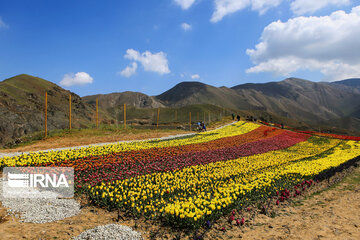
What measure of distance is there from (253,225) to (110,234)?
11.7ft

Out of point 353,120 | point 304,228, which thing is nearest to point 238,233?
point 304,228

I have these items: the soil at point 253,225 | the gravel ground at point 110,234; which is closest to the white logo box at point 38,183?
the soil at point 253,225

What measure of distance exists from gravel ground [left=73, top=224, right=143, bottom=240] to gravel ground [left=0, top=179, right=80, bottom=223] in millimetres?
1306

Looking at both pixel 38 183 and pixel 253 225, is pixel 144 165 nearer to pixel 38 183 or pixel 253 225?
pixel 38 183

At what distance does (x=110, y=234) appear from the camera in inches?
173

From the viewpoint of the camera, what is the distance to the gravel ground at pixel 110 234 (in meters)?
4.28

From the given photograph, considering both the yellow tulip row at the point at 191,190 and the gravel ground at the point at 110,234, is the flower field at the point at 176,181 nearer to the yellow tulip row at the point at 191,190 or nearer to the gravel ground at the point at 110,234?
the yellow tulip row at the point at 191,190

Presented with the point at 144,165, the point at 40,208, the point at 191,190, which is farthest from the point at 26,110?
the point at 191,190

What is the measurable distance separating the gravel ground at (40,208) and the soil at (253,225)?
0.18 m

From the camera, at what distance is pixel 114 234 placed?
4.41m

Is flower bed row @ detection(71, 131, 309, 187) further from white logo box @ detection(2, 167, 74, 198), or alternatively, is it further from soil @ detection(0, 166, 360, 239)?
soil @ detection(0, 166, 360, 239)

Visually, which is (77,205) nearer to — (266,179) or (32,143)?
(266,179)

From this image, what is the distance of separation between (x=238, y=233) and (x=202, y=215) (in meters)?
1.03

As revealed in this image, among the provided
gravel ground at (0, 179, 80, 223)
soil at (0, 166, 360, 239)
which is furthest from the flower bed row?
soil at (0, 166, 360, 239)
